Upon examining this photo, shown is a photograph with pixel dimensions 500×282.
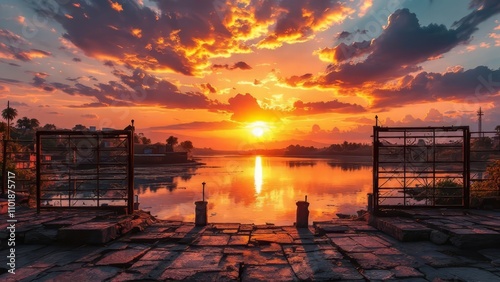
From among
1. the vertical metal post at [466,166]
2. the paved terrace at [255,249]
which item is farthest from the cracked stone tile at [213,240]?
the vertical metal post at [466,166]

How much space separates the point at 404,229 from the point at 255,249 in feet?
13.3

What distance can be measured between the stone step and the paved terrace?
0.03 meters

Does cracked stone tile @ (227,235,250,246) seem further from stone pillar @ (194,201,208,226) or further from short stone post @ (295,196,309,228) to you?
short stone post @ (295,196,309,228)

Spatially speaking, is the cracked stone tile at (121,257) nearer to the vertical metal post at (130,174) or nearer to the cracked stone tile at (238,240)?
the cracked stone tile at (238,240)

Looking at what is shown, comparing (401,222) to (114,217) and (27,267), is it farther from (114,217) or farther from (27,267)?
(27,267)

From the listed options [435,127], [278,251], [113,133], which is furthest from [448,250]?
[113,133]

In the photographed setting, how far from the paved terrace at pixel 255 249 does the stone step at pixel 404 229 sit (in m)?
0.03

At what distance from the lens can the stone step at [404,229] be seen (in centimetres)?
806

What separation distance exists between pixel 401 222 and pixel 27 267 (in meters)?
9.56

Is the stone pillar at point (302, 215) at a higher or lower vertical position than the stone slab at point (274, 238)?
higher

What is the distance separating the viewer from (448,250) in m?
7.29

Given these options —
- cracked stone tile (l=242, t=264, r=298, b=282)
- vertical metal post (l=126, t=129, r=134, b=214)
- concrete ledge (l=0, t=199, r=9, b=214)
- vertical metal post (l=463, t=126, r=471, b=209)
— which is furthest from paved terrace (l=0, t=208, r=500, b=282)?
concrete ledge (l=0, t=199, r=9, b=214)

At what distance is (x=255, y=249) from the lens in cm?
772

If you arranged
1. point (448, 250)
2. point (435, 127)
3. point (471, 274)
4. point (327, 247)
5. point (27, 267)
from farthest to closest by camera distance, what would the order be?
point (435, 127)
point (327, 247)
point (448, 250)
point (27, 267)
point (471, 274)
